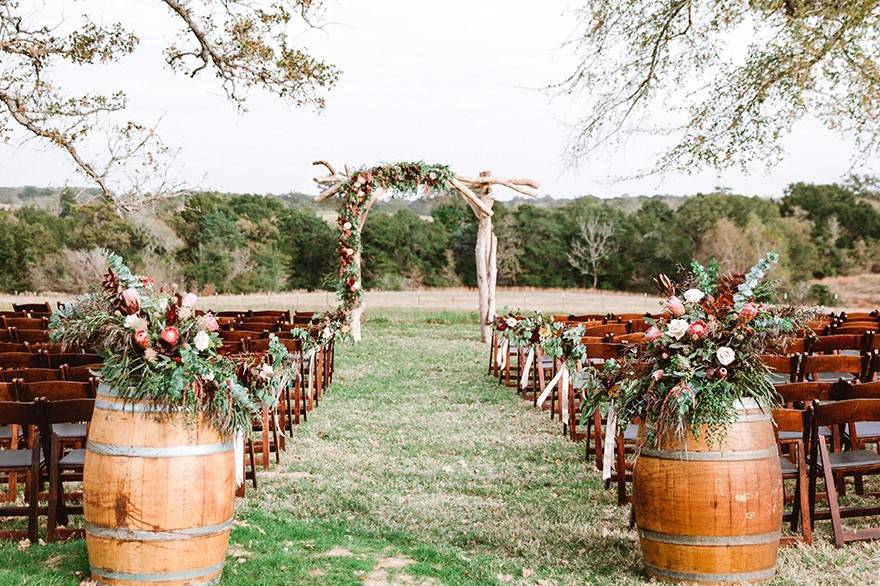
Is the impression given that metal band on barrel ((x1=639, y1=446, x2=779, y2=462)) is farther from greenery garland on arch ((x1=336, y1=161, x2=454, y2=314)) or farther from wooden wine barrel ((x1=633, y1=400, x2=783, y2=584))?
greenery garland on arch ((x1=336, y1=161, x2=454, y2=314))

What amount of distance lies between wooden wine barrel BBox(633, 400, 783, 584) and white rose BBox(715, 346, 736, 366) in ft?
0.84

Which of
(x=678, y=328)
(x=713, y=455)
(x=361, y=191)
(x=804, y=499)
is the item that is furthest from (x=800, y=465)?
(x=361, y=191)

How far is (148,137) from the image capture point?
17828 mm

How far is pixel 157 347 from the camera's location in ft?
16.9

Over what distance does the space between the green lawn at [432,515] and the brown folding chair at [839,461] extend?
125mm

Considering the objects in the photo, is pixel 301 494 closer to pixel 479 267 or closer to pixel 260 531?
pixel 260 531

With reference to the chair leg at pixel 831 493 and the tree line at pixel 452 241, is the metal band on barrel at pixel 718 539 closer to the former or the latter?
the chair leg at pixel 831 493

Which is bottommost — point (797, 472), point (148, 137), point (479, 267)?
point (797, 472)

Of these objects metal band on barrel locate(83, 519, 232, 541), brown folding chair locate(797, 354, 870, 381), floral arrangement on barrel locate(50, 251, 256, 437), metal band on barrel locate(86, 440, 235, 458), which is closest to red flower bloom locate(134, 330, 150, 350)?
floral arrangement on barrel locate(50, 251, 256, 437)

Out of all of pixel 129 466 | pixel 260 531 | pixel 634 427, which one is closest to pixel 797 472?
pixel 634 427

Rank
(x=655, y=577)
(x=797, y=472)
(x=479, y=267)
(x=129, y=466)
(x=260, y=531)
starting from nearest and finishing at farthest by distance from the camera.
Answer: (x=129, y=466) < (x=655, y=577) < (x=797, y=472) < (x=260, y=531) < (x=479, y=267)

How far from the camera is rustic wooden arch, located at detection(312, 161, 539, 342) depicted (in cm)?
1872

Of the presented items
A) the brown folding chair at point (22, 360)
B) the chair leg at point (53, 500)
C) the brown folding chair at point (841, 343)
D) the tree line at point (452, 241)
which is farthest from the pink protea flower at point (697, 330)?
the tree line at point (452, 241)

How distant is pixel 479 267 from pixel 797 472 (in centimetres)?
1449
